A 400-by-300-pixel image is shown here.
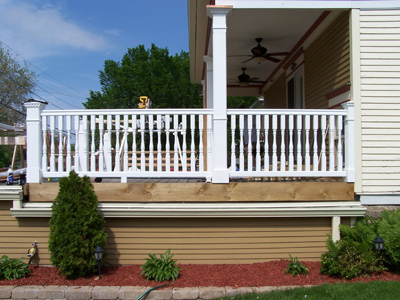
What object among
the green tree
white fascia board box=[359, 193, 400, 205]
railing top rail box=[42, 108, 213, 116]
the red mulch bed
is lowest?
the red mulch bed

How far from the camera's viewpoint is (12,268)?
161 inches

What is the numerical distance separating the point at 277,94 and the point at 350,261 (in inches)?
249

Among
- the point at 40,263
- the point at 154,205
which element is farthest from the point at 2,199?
the point at 154,205

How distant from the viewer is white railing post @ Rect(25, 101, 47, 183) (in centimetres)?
436

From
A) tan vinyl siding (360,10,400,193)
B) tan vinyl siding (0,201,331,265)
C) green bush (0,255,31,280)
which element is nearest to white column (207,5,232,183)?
tan vinyl siding (0,201,331,265)

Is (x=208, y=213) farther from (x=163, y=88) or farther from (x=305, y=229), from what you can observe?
(x=163, y=88)

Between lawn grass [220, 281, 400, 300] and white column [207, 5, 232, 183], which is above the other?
white column [207, 5, 232, 183]

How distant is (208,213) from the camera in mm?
4250

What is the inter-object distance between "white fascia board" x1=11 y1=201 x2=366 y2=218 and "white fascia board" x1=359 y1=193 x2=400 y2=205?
1.18ft

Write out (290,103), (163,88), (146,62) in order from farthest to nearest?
1. (146,62)
2. (163,88)
3. (290,103)

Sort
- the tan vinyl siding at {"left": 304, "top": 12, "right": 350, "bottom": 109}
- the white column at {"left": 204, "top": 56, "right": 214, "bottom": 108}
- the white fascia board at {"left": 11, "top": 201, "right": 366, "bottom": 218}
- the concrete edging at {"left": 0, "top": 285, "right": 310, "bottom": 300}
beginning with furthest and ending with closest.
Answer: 1. the white column at {"left": 204, "top": 56, "right": 214, "bottom": 108}
2. the tan vinyl siding at {"left": 304, "top": 12, "right": 350, "bottom": 109}
3. the white fascia board at {"left": 11, "top": 201, "right": 366, "bottom": 218}
4. the concrete edging at {"left": 0, "top": 285, "right": 310, "bottom": 300}

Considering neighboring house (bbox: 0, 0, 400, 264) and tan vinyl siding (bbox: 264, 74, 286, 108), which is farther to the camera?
tan vinyl siding (bbox: 264, 74, 286, 108)

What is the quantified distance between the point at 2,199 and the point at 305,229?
13.5 ft

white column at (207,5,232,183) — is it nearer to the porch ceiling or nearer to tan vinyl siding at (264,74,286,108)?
the porch ceiling
